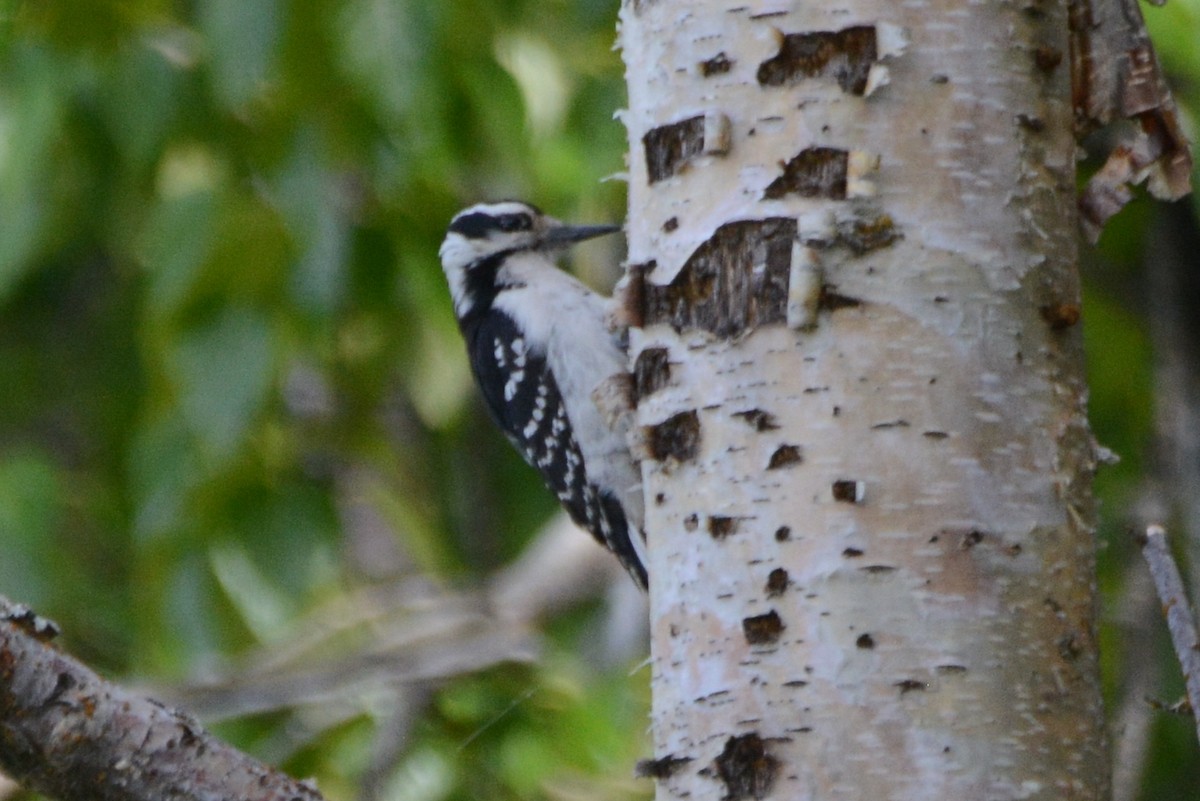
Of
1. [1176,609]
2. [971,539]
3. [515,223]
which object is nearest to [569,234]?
[515,223]

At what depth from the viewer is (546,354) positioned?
12.6ft

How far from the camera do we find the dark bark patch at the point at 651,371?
6.26 ft

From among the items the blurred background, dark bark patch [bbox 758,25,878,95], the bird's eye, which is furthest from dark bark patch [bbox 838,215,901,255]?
the bird's eye

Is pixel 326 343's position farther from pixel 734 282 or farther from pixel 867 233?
pixel 867 233

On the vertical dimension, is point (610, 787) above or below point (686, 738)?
below

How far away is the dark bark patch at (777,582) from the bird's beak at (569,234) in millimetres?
2310

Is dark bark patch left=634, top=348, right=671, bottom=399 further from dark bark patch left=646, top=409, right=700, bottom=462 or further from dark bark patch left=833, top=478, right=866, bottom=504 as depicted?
dark bark patch left=833, top=478, right=866, bottom=504

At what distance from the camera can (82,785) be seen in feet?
5.47

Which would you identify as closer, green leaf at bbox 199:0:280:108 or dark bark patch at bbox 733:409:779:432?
dark bark patch at bbox 733:409:779:432

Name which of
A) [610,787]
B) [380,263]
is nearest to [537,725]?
[610,787]

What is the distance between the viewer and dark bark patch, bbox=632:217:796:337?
1812 mm

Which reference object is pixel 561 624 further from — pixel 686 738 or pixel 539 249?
pixel 686 738

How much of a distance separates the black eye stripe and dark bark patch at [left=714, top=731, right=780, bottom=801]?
2.33 m

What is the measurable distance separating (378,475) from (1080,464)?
134 inches
